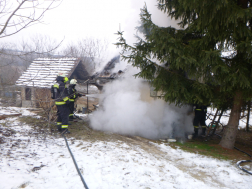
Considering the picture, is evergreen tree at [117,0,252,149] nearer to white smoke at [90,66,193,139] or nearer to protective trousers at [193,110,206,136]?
protective trousers at [193,110,206,136]

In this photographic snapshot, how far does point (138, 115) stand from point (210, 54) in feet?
13.2

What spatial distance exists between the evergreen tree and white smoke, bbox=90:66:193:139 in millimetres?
2188

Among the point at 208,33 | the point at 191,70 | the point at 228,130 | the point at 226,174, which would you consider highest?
the point at 208,33

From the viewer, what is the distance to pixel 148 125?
7520 millimetres

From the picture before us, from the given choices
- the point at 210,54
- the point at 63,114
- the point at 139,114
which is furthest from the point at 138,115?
the point at 210,54

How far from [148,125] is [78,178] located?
4495 millimetres

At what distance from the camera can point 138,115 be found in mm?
7641

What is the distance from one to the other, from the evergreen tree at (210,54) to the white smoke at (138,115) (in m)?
2.19

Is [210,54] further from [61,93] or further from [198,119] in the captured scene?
[61,93]

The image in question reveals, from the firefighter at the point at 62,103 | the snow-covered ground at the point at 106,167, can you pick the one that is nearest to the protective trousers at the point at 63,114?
the firefighter at the point at 62,103

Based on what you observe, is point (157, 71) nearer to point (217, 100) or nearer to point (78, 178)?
point (217, 100)

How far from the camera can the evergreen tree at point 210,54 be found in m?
4.40

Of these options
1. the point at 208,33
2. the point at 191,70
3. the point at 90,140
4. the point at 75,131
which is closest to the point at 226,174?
the point at 191,70

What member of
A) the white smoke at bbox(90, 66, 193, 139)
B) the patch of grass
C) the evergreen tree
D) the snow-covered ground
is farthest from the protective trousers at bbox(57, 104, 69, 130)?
the patch of grass
